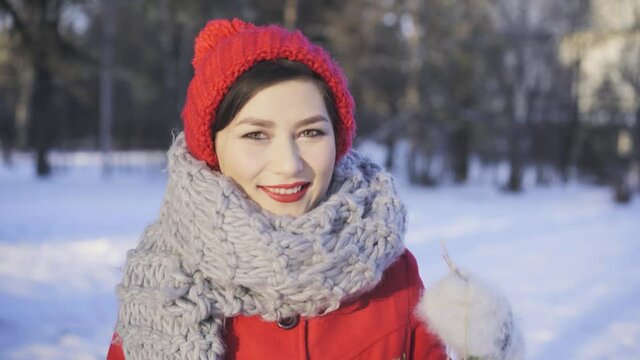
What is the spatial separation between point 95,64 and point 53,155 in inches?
315

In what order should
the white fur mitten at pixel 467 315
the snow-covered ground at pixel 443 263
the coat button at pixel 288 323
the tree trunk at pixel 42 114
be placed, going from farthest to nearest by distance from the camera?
the tree trunk at pixel 42 114 → the snow-covered ground at pixel 443 263 → the coat button at pixel 288 323 → the white fur mitten at pixel 467 315

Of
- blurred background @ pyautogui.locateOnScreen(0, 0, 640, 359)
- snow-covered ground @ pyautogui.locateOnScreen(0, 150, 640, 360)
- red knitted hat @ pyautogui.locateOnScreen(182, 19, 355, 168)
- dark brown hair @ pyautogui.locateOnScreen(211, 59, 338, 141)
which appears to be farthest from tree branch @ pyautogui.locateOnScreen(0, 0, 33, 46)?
dark brown hair @ pyautogui.locateOnScreen(211, 59, 338, 141)

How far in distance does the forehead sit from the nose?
0.06m

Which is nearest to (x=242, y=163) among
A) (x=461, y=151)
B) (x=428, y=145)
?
(x=428, y=145)

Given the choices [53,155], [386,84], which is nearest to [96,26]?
[53,155]

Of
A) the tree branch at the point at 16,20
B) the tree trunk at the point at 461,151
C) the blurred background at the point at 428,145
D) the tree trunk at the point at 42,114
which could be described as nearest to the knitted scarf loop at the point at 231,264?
the blurred background at the point at 428,145

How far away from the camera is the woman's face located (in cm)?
122

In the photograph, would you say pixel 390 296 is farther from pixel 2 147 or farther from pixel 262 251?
pixel 2 147

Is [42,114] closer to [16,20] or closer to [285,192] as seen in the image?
[16,20]

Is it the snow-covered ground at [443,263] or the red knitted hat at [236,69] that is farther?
the snow-covered ground at [443,263]

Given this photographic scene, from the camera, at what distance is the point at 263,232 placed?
3.80ft

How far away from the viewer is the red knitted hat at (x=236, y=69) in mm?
1229

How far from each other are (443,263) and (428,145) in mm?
10444

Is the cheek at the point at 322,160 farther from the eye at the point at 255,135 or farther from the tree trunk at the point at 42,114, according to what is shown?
the tree trunk at the point at 42,114
